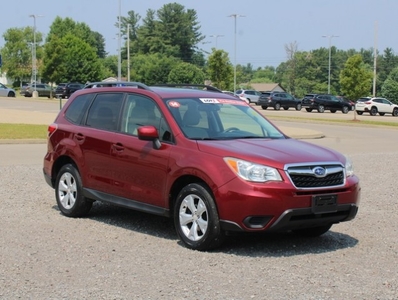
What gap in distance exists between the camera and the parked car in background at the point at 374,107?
192 ft

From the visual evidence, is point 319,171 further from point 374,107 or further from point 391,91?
point 391,91

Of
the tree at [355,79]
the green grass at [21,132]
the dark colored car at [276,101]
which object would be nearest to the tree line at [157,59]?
the dark colored car at [276,101]

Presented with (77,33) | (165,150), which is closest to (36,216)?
(165,150)

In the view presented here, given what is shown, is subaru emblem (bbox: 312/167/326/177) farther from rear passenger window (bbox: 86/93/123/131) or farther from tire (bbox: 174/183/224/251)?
rear passenger window (bbox: 86/93/123/131)

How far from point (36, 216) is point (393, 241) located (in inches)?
182

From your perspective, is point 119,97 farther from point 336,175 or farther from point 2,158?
point 2,158

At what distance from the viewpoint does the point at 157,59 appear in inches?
4815

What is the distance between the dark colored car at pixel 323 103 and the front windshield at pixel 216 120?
52.4 meters

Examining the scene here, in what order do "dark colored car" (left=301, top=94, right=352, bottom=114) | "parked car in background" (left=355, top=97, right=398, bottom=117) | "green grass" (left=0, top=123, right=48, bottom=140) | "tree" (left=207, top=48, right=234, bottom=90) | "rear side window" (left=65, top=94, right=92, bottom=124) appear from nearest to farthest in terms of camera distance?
"rear side window" (left=65, top=94, right=92, bottom=124), "green grass" (left=0, top=123, right=48, bottom=140), "parked car in background" (left=355, top=97, right=398, bottom=117), "dark colored car" (left=301, top=94, right=352, bottom=114), "tree" (left=207, top=48, right=234, bottom=90)

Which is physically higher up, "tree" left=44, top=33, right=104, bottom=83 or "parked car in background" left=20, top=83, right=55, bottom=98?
"tree" left=44, top=33, right=104, bottom=83

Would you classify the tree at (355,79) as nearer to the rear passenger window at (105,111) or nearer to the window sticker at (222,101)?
the window sticker at (222,101)

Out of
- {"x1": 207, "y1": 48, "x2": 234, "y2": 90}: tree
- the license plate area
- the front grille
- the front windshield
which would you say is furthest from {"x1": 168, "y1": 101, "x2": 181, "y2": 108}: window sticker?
{"x1": 207, "y1": 48, "x2": 234, "y2": 90}: tree

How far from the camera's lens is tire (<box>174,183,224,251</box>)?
714 centimetres

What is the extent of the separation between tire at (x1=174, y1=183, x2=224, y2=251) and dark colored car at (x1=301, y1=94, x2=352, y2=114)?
53849 millimetres
